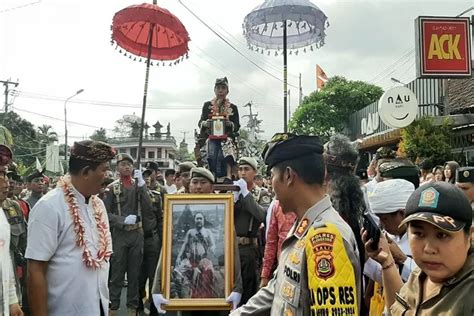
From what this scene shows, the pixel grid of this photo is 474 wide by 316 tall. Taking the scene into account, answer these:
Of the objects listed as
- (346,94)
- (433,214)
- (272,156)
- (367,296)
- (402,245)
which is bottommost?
(367,296)

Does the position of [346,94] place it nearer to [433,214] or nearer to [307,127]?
[307,127]

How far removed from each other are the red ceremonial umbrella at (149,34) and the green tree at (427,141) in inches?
265

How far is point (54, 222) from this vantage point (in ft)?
10.4

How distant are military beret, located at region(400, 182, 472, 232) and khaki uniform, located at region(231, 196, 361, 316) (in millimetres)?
298

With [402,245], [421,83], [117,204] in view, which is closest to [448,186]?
[402,245]

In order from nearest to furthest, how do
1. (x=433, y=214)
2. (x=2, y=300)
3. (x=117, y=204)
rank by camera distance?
(x=433, y=214), (x=2, y=300), (x=117, y=204)

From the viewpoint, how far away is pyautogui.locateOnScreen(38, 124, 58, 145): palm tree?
61.5 m

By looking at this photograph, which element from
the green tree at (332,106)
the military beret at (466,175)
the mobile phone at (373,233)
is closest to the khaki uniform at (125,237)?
the military beret at (466,175)

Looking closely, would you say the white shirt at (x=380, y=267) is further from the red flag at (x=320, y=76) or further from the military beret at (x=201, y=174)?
the red flag at (x=320, y=76)

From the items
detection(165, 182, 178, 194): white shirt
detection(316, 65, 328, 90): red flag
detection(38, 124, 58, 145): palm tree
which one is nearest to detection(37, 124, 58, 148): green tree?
detection(38, 124, 58, 145): palm tree

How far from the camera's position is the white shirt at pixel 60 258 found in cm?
311

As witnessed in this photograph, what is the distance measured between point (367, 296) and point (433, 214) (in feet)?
4.67

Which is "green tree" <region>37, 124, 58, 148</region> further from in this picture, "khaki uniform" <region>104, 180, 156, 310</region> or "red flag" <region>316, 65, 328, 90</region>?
"khaki uniform" <region>104, 180, 156, 310</region>

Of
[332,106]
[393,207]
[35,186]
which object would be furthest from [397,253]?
[332,106]
